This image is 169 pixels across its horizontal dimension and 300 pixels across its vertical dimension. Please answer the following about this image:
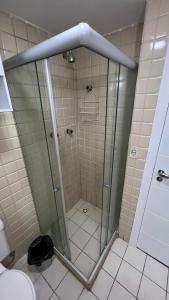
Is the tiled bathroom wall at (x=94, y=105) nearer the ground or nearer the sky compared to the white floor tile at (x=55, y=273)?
nearer the sky

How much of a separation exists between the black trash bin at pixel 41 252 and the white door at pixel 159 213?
0.97 metres

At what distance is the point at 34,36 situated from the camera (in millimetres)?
1183

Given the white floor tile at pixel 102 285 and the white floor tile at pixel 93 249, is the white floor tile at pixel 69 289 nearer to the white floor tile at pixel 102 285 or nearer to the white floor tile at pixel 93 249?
the white floor tile at pixel 102 285

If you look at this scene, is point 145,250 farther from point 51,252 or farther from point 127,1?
point 127,1

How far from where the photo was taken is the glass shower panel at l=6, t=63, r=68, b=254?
0.91m

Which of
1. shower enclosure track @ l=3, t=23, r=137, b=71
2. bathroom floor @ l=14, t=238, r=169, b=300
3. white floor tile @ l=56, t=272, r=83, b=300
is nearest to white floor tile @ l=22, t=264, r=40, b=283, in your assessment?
bathroom floor @ l=14, t=238, r=169, b=300

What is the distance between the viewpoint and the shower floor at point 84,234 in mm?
1435

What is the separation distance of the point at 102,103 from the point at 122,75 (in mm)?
515

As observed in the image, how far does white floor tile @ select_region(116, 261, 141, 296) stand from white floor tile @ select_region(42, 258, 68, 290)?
548 millimetres

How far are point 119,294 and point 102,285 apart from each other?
155 mm

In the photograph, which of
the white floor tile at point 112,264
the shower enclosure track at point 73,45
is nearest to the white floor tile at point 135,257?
the white floor tile at point 112,264

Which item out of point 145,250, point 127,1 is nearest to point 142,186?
point 145,250

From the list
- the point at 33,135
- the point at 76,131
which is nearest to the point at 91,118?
the point at 76,131

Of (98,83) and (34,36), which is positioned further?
(98,83)
